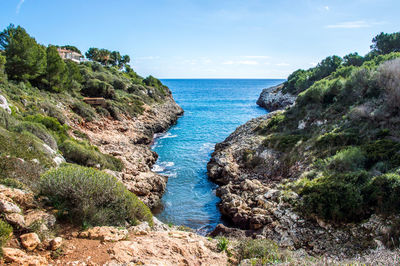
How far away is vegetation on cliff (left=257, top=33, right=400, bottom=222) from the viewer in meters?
10.9

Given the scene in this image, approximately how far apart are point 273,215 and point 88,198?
28.8 ft

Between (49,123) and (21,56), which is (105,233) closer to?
(49,123)

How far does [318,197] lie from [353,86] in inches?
627

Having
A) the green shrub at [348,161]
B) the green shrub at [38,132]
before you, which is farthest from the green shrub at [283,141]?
the green shrub at [38,132]

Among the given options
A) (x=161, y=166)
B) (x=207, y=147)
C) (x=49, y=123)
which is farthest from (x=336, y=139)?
(x=49, y=123)

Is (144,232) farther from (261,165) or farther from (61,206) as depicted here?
(261,165)

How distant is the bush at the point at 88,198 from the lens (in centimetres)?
700

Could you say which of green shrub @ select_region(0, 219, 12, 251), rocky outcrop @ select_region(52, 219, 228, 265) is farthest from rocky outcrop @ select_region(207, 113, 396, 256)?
green shrub @ select_region(0, 219, 12, 251)

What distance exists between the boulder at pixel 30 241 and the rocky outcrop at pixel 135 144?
992 centimetres

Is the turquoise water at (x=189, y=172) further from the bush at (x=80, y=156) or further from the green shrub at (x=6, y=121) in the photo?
the green shrub at (x=6, y=121)

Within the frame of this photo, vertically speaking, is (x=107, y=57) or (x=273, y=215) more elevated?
(x=107, y=57)

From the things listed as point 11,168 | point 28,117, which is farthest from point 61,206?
point 28,117

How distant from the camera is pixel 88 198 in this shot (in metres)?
7.27

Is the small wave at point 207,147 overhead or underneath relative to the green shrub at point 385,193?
underneath
